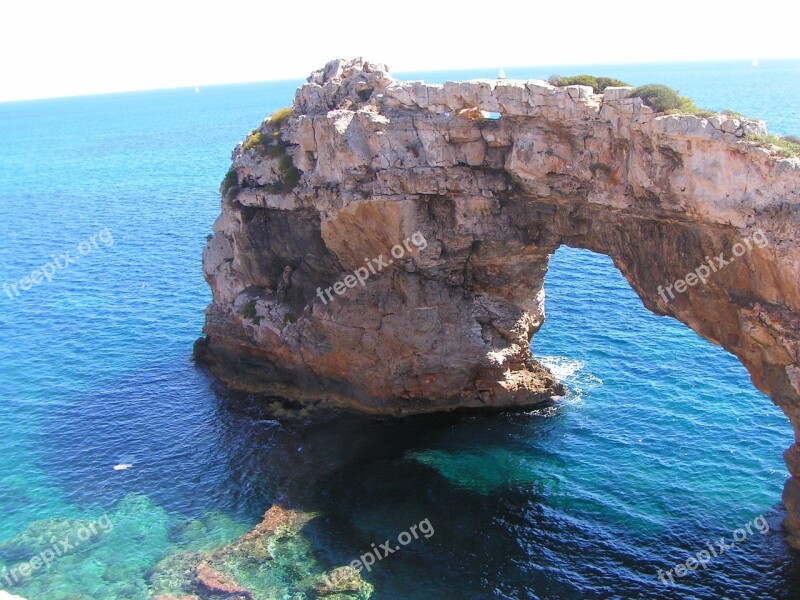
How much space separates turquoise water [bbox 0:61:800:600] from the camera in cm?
3419

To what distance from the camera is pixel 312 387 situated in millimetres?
50000

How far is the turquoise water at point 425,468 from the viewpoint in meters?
34.2

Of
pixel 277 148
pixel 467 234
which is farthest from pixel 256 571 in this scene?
pixel 277 148

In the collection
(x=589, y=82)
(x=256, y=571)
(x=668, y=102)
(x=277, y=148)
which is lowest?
(x=256, y=571)

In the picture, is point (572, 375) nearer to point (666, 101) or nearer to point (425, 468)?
point (425, 468)

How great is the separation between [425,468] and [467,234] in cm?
1378

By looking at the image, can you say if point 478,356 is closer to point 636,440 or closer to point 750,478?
point 636,440

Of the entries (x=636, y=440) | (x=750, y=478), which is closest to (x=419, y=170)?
(x=636, y=440)

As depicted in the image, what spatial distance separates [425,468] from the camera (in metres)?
41.8

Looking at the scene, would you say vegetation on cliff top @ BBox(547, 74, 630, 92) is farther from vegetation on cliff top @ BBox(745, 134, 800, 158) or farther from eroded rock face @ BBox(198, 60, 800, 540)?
vegetation on cliff top @ BBox(745, 134, 800, 158)

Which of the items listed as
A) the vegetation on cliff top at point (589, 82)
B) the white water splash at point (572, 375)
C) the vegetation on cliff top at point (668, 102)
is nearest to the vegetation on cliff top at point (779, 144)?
the vegetation on cliff top at point (668, 102)

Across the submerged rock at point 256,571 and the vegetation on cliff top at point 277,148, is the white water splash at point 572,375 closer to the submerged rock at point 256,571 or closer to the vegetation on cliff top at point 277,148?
the submerged rock at point 256,571

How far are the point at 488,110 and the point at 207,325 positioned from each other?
2867cm

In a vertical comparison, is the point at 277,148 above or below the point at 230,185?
above
